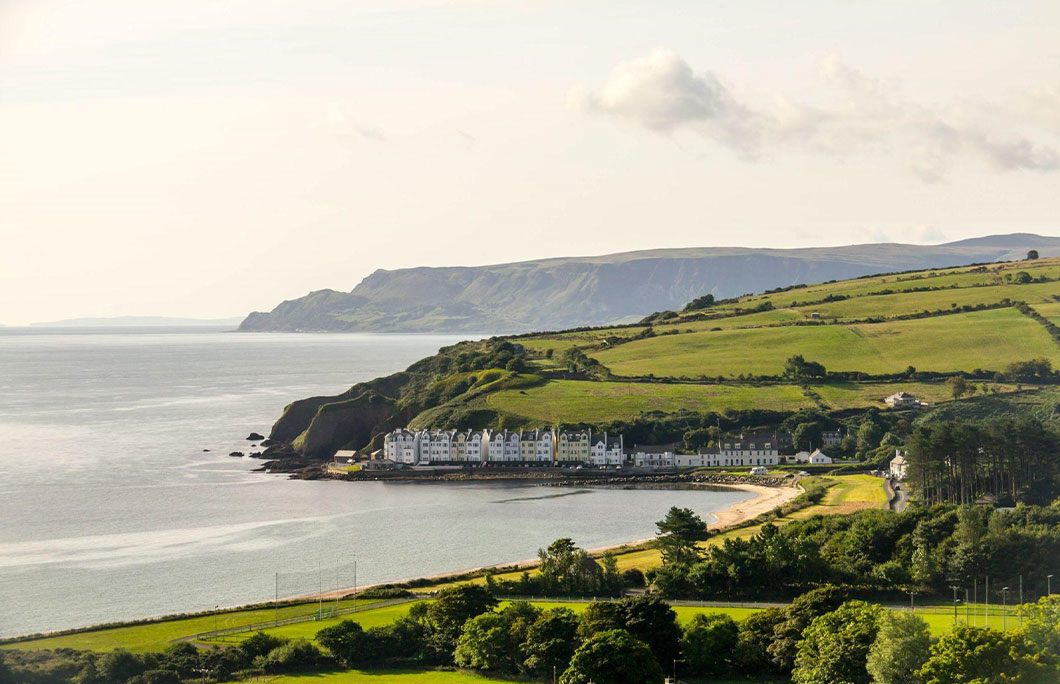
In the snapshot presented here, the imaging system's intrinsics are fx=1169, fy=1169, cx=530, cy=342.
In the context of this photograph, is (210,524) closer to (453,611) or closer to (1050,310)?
(453,611)

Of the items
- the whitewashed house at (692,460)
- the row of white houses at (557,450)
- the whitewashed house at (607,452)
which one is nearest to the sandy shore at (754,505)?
the whitewashed house at (692,460)

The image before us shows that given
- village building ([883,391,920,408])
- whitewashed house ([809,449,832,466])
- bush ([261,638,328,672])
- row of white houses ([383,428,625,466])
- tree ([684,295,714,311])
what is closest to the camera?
bush ([261,638,328,672])

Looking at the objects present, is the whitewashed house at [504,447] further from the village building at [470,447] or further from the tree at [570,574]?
the tree at [570,574]

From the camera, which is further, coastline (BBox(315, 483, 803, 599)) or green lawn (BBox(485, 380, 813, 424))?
green lawn (BBox(485, 380, 813, 424))

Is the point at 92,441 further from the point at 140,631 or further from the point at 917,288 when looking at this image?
the point at 917,288

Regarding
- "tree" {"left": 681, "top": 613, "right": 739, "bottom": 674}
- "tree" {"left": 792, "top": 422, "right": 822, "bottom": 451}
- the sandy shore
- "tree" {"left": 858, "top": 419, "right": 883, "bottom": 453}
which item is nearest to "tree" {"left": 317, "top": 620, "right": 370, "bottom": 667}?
"tree" {"left": 681, "top": 613, "right": 739, "bottom": 674}

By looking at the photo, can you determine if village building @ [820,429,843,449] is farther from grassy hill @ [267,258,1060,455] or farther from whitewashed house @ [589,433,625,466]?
whitewashed house @ [589,433,625,466]

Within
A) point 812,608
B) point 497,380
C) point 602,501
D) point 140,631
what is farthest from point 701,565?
point 497,380

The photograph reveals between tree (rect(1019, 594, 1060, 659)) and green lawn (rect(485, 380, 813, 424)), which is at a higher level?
green lawn (rect(485, 380, 813, 424))
